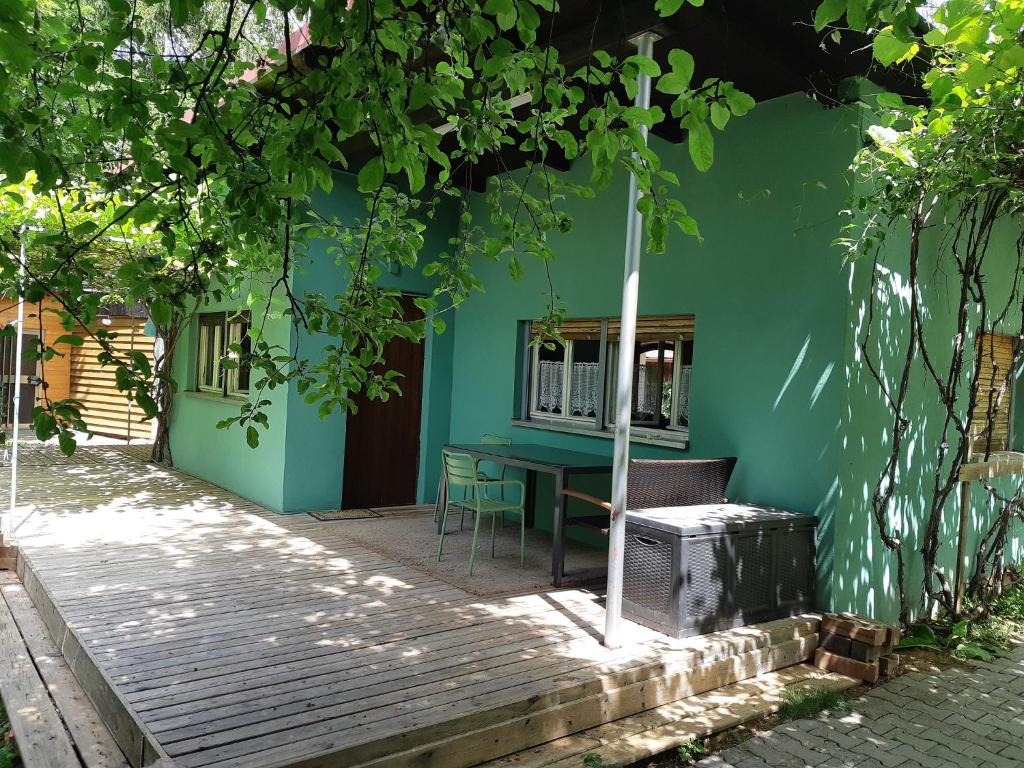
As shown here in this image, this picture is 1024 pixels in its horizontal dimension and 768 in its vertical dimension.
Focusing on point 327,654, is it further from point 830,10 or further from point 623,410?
point 830,10

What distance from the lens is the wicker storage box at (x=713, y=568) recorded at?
399 cm

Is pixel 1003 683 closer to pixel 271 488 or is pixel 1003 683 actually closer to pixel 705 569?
pixel 705 569

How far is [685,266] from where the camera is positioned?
5445mm

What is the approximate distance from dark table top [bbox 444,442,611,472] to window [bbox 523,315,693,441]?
450 millimetres

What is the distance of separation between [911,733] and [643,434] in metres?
2.68

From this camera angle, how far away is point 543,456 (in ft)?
18.0

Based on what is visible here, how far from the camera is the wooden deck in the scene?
2877 millimetres

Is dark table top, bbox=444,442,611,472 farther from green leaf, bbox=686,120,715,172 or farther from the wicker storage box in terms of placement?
green leaf, bbox=686,120,715,172

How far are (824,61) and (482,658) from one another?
3.95m

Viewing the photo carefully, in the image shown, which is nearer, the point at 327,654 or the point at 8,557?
the point at 327,654

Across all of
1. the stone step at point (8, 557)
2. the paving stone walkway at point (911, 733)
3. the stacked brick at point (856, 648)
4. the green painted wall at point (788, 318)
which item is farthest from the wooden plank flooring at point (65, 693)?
the stacked brick at point (856, 648)

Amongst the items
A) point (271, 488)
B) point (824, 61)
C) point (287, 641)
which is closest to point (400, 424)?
point (271, 488)

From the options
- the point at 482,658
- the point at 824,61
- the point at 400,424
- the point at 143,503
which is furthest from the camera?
the point at 400,424

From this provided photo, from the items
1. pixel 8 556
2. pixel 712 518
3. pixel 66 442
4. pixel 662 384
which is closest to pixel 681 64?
pixel 66 442
